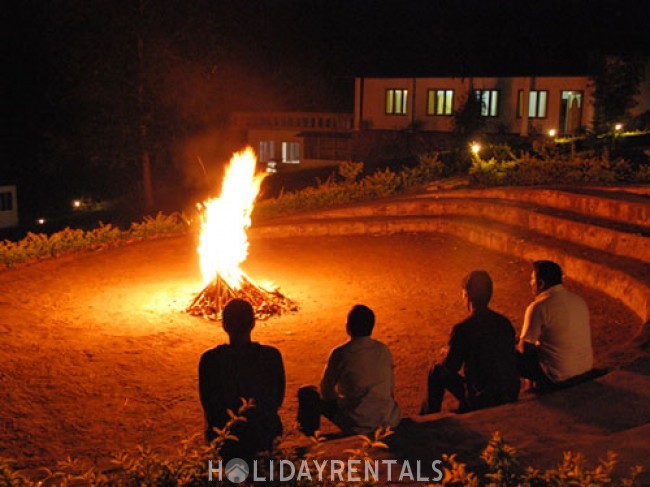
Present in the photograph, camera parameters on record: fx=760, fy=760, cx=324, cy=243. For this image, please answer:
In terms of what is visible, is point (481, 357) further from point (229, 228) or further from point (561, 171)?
point (561, 171)

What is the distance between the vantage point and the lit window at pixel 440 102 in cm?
3707

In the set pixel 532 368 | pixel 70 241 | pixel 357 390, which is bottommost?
pixel 70 241

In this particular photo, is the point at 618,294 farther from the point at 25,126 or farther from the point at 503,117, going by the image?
the point at 25,126

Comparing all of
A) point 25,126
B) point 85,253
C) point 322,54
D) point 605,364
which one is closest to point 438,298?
point 605,364

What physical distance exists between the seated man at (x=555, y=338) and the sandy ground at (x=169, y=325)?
66 cm

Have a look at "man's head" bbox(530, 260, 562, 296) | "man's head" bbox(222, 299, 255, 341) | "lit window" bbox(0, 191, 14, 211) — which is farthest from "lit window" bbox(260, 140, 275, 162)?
"man's head" bbox(222, 299, 255, 341)

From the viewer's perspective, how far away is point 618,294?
10461 millimetres

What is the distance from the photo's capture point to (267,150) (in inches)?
1732

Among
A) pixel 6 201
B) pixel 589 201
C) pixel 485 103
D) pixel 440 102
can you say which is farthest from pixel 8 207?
pixel 589 201

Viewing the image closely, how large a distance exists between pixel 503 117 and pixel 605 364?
98.0ft

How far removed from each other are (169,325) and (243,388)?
16.5 ft

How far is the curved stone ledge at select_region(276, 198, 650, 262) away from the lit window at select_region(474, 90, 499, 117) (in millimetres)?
18782

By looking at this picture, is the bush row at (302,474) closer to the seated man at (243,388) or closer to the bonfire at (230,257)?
the seated man at (243,388)

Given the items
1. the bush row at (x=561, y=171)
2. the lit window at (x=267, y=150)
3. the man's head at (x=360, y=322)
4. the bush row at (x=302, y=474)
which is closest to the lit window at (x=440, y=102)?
the lit window at (x=267, y=150)
